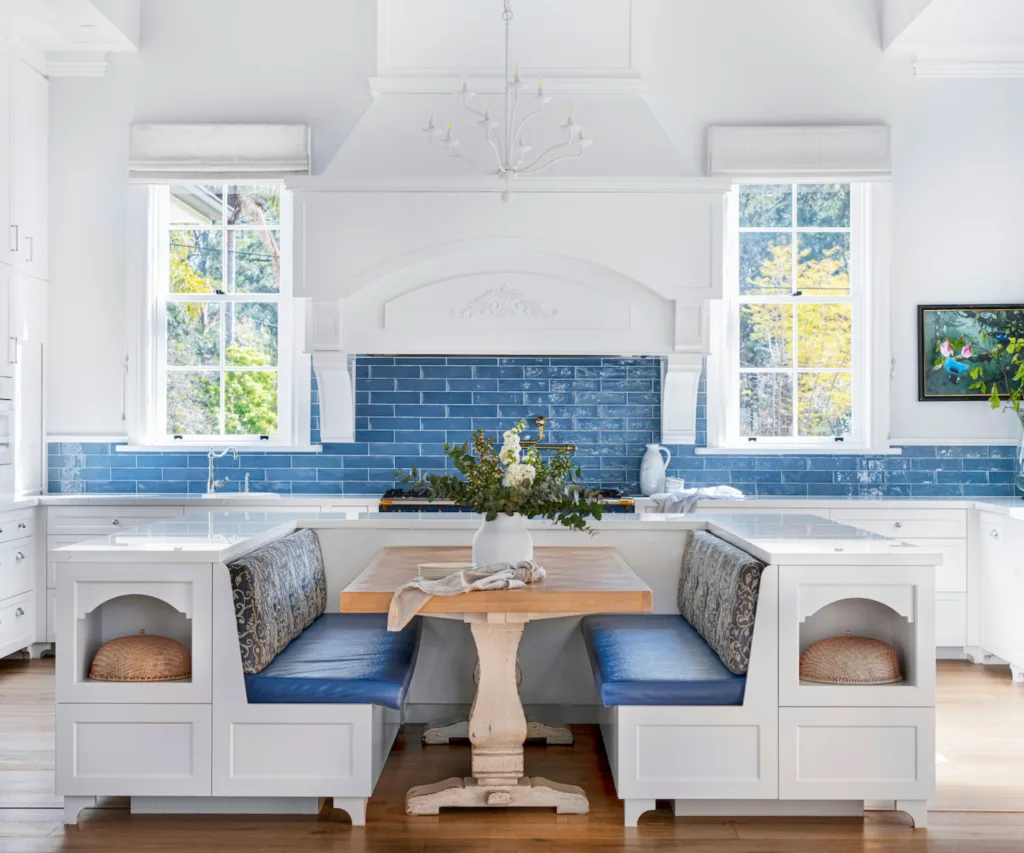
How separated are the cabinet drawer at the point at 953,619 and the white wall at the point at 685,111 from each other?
1015mm

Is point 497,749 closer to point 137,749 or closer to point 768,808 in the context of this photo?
point 768,808

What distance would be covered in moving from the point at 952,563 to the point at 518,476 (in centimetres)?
327

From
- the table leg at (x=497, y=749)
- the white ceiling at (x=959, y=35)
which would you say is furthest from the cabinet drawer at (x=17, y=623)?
the white ceiling at (x=959, y=35)

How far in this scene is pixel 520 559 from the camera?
10.5 ft

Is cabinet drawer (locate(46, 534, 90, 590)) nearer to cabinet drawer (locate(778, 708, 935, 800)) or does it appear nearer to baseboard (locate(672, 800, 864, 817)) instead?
baseboard (locate(672, 800, 864, 817))

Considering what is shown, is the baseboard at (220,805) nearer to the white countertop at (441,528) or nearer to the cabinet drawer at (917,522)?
the white countertop at (441,528)

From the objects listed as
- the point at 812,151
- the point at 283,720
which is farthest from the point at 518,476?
the point at 812,151

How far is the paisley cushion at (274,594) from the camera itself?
3094 millimetres

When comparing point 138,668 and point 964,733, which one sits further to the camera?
point 964,733

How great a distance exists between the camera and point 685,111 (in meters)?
5.84

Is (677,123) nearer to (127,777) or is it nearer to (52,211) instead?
(52,211)

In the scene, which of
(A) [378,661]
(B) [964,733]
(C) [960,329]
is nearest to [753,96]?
(C) [960,329]

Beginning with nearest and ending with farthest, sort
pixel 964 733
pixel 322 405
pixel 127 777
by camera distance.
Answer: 1. pixel 127 777
2. pixel 964 733
3. pixel 322 405

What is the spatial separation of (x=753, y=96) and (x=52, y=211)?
13.9 ft
